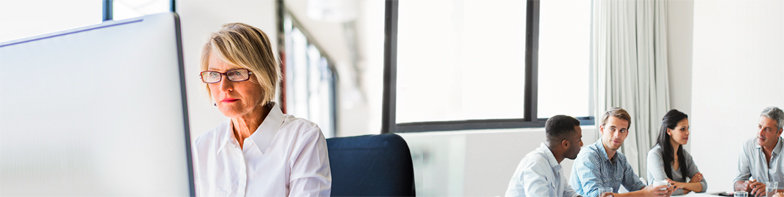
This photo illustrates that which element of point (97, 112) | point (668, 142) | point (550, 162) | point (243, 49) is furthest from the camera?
point (668, 142)

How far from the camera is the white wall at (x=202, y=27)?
2.35 meters

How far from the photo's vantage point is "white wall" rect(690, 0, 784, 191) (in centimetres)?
181

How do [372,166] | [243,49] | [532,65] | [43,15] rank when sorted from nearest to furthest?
[243,49], [372,166], [532,65], [43,15]

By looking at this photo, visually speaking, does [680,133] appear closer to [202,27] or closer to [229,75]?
[229,75]

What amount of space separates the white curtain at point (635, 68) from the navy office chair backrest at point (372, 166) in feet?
3.19

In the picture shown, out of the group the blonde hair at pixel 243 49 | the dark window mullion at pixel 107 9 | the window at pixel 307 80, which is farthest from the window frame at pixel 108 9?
the blonde hair at pixel 243 49

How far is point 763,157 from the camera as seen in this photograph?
1854mm

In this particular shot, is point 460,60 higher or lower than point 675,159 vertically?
higher

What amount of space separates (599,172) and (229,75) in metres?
1.48

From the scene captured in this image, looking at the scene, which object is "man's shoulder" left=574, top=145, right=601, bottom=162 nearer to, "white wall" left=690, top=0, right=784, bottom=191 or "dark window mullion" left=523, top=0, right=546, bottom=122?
"dark window mullion" left=523, top=0, right=546, bottom=122

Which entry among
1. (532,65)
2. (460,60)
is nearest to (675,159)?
(532,65)

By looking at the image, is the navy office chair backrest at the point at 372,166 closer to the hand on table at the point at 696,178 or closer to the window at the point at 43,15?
the hand on table at the point at 696,178

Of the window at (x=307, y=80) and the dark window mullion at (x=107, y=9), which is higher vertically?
the dark window mullion at (x=107, y=9)

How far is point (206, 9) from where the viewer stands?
93.1 inches
